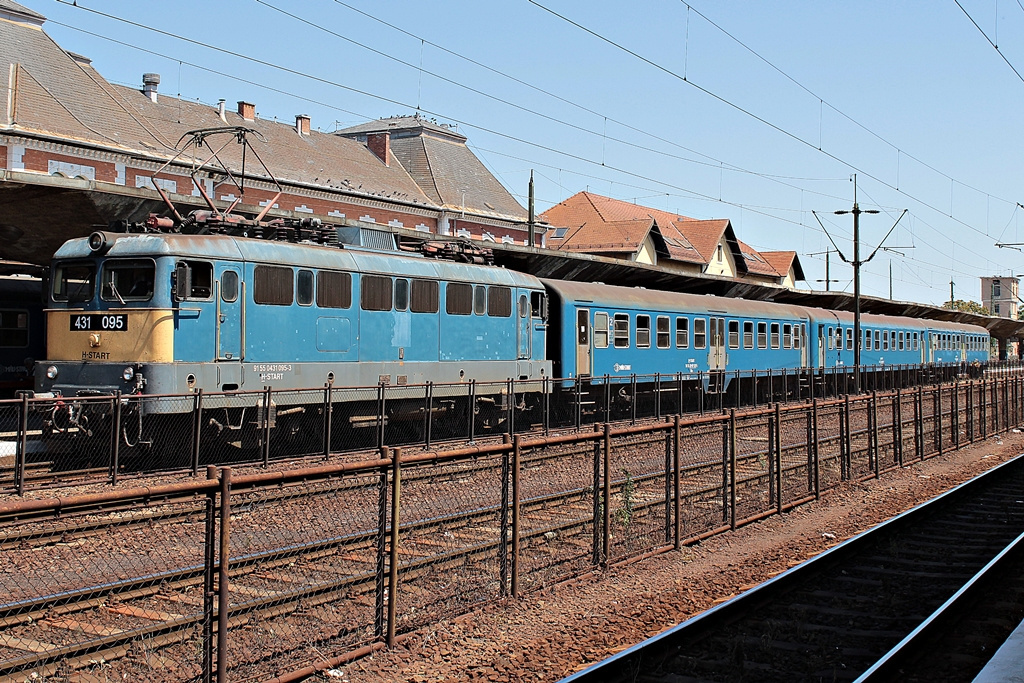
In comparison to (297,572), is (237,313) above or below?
above

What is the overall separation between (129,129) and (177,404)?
32.8 metres

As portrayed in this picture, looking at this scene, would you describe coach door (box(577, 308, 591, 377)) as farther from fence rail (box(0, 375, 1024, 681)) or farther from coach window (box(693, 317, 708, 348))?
fence rail (box(0, 375, 1024, 681))

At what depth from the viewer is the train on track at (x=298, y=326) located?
15.6 m

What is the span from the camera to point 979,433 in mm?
26328

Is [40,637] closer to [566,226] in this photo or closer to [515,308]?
[515,308]

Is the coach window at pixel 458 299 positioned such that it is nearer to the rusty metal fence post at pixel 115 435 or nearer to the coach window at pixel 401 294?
the coach window at pixel 401 294

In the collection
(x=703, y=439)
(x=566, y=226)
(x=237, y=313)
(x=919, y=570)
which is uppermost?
(x=566, y=226)

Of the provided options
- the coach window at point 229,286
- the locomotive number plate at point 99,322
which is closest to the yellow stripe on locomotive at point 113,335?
the locomotive number plate at point 99,322

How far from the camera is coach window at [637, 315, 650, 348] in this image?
2738 cm

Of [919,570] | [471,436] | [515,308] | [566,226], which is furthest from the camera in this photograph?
[566,226]

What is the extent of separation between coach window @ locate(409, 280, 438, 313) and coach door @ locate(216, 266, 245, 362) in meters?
4.17

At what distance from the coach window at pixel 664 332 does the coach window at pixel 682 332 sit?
0.53m

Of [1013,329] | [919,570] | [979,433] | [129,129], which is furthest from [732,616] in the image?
[1013,329]

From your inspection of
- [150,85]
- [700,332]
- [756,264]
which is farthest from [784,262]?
[700,332]
